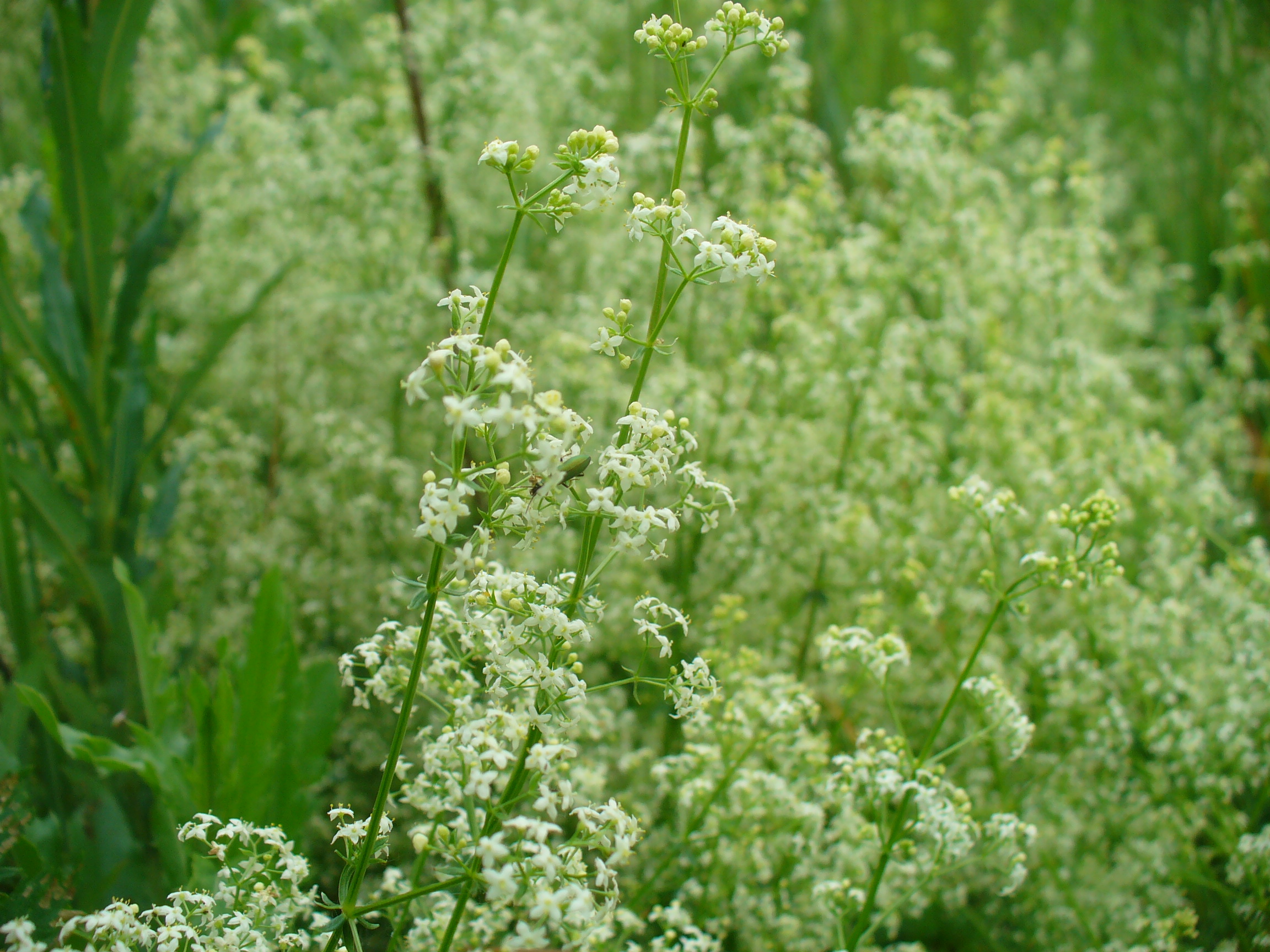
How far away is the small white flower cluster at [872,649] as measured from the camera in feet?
6.18

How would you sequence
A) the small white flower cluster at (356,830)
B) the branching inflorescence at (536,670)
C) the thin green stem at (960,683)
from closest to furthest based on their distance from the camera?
the branching inflorescence at (536,670)
the small white flower cluster at (356,830)
the thin green stem at (960,683)

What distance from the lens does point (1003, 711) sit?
1882mm

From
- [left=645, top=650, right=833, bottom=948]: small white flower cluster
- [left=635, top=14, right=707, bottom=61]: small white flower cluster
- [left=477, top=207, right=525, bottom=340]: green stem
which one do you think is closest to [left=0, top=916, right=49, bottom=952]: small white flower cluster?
[left=477, top=207, right=525, bottom=340]: green stem

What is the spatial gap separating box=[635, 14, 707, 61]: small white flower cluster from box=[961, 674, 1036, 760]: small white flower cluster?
1.28m

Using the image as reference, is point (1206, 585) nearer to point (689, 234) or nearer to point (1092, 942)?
point (1092, 942)

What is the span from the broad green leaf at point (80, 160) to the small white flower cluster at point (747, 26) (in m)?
1.69

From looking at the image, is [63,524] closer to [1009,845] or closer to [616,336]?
[616,336]

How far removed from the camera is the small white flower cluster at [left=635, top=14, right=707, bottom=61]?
1364 mm

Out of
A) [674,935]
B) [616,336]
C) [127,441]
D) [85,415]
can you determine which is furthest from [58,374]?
[674,935]

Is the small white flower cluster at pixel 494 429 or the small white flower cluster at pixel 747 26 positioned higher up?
the small white flower cluster at pixel 747 26

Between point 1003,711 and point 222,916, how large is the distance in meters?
1.45

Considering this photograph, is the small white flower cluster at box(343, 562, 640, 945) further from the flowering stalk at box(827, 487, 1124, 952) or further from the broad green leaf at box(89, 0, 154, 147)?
the broad green leaf at box(89, 0, 154, 147)

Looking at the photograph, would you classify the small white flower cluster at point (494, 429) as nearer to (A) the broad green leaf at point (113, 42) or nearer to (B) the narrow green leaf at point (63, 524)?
(B) the narrow green leaf at point (63, 524)

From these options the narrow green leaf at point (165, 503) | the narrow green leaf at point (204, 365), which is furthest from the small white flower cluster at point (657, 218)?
the narrow green leaf at point (165, 503)
